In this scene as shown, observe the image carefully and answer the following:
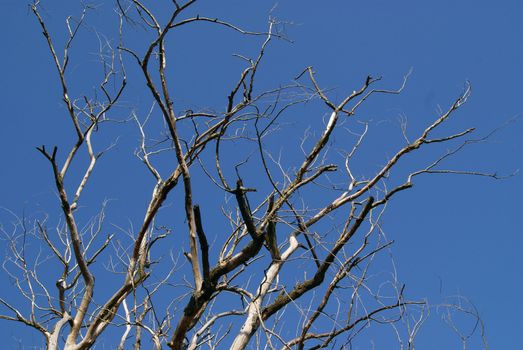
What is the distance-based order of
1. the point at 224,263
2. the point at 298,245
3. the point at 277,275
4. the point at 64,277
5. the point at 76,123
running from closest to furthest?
the point at 224,263
the point at 277,275
the point at 298,245
the point at 76,123
the point at 64,277

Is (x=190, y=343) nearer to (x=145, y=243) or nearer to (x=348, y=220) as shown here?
(x=145, y=243)

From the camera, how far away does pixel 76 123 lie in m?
4.38

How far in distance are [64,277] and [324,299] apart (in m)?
2.33

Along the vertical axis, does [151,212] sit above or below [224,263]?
above

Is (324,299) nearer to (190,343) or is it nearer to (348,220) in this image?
(348,220)

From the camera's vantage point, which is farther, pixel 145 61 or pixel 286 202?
pixel 286 202

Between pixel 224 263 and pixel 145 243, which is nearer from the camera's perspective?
pixel 224 263

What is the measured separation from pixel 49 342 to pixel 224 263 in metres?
1.61

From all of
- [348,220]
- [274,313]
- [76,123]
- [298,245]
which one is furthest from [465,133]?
[76,123]

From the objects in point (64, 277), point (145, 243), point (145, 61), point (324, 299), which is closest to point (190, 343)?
point (145, 243)

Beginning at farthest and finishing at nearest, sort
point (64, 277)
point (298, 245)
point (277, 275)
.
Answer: point (64, 277), point (298, 245), point (277, 275)

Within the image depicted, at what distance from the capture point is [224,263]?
A: 3080 millimetres

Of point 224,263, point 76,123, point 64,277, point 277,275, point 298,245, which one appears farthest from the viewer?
point 64,277

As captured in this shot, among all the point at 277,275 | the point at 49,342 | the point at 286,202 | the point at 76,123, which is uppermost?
the point at 76,123
